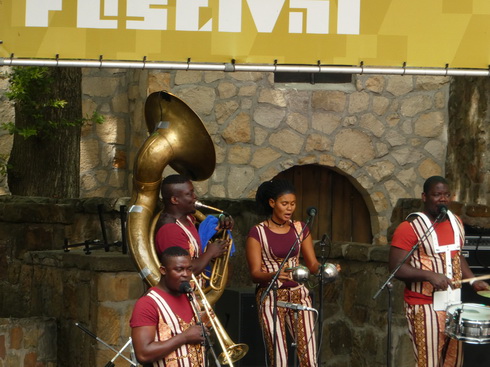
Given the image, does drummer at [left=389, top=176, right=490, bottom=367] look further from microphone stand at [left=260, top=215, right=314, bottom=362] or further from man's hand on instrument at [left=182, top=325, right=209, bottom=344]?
man's hand on instrument at [left=182, top=325, right=209, bottom=344]

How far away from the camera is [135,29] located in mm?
7406

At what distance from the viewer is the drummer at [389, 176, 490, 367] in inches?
308

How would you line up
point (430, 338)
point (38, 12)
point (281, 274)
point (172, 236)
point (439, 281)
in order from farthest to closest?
point (281, 274) < point (430, 338) < point (439, 281) < point (172, 236) < point (38, 12)

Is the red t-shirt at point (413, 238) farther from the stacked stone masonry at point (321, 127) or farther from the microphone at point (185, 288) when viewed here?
the stacked stone masonry at point (321, 127)

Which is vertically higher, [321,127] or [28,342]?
[321,127]

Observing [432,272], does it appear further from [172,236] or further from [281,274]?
[172,236]

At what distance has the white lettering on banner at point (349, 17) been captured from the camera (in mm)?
7480

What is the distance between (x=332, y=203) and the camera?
14023 millimetres

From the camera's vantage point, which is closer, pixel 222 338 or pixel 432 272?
pixel 222 338

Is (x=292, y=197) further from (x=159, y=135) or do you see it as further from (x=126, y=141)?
(x=126, y=141)

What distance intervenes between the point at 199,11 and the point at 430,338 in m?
2.59

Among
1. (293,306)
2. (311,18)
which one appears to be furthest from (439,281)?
(311,18)

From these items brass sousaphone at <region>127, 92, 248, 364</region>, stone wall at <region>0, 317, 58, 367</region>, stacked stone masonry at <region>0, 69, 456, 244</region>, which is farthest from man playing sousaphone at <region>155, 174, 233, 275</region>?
stacked stone masonry at <region>0, 69, 456, 244</region>

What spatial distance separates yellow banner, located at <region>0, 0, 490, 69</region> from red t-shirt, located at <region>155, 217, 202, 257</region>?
1.08 metres
